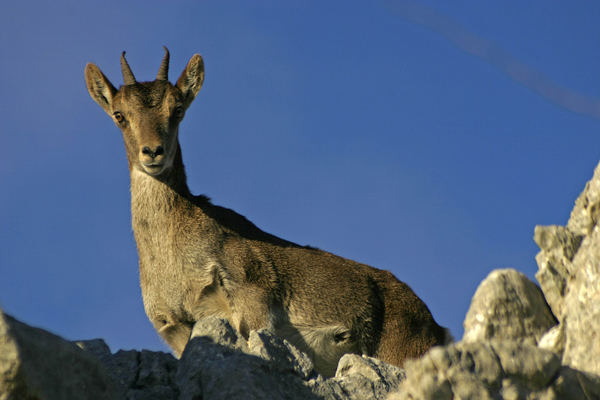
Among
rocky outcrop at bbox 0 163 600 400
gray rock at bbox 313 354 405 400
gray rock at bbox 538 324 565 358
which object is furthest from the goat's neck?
gray rock at bbox 538 324 565 358

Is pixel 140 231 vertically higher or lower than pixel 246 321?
higher

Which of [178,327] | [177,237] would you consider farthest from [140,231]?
[178,327]

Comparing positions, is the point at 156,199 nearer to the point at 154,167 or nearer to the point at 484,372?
the point at 154,167

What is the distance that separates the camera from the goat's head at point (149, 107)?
14.4 metres

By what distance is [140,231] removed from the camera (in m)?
14.9

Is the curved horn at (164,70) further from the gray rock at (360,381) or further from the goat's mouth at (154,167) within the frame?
the gray rock at (360,381)

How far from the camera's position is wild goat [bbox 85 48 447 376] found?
552 inches

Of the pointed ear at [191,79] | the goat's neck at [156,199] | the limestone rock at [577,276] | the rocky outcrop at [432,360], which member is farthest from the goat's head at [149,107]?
the limestone rock at [577,276]

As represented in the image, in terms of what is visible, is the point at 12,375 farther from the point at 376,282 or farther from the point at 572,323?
the point at 376,282

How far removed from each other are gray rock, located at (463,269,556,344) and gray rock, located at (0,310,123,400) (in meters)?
3.35

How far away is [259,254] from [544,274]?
21.9 ft

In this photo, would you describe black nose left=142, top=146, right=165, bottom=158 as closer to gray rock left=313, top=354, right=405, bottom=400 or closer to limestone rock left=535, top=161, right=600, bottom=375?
gray rock left=313, top=354, right=405, bottom=400

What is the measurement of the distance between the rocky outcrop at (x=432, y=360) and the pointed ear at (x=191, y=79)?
6.05 meters

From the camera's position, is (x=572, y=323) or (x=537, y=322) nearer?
(x=572, y=323)
